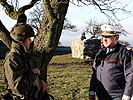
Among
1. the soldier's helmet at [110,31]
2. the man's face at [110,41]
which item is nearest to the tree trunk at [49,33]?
the soldier's helmet at [110,31]

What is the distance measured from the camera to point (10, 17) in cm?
611

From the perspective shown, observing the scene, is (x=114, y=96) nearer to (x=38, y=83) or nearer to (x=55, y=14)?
(x=38, y=83)

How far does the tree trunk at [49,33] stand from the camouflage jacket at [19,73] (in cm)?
193

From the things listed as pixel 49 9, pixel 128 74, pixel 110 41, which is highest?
pixel 49 9

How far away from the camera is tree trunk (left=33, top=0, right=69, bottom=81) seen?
482 centimetres

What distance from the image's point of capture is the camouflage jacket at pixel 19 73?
107 inches

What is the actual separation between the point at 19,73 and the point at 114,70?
143 cm

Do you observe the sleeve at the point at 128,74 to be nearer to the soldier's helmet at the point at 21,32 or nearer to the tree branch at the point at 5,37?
the soldier's helmet at the point at 21,32

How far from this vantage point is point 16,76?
2.71 metres

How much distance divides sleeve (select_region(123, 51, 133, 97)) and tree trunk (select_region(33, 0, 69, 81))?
1980mm

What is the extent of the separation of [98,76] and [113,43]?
1.92 feet

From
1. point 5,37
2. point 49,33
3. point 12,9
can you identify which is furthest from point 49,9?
point 12,9

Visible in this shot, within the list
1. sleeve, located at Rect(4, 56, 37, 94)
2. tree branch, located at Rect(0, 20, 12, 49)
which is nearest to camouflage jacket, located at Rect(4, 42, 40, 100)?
sleeve, located at Rect(4, 56, 37, 94)

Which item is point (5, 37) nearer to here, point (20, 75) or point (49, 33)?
point (49, 33)
